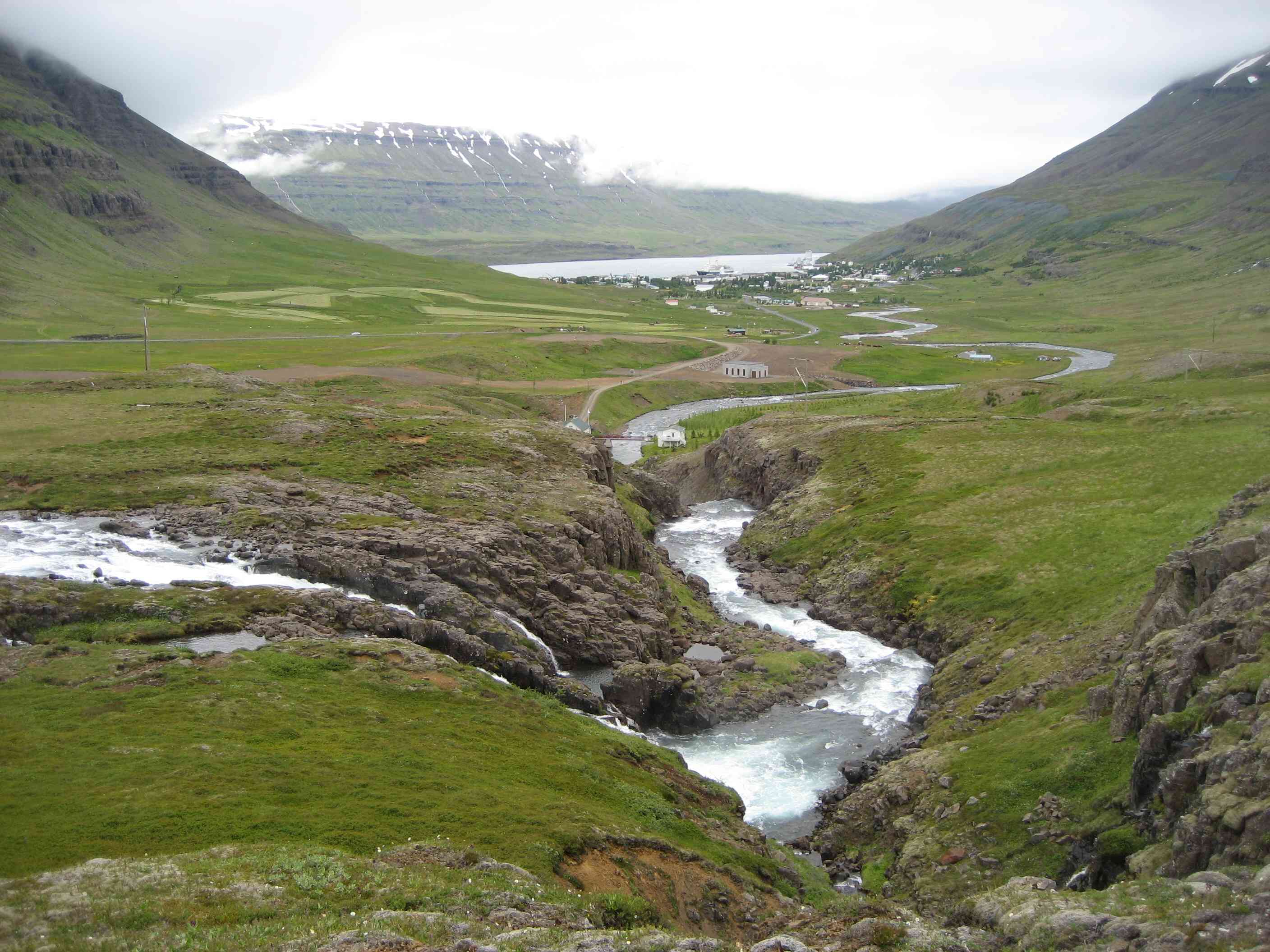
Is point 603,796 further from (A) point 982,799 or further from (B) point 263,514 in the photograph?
(B) point 263,514

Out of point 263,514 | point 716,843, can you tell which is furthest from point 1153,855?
point 263,514

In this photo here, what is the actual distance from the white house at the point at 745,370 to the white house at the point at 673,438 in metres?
46.0

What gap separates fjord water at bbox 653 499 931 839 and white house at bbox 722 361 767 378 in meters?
116

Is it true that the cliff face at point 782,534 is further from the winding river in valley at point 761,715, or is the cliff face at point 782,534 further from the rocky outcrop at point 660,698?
the rocky outcrop at point 660,698

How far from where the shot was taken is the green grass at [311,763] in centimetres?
2691

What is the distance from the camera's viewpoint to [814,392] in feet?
577

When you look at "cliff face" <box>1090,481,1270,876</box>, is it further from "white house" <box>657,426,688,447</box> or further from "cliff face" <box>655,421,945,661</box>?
"white house" <box>657,426,688,447</box>

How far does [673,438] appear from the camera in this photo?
464 ft

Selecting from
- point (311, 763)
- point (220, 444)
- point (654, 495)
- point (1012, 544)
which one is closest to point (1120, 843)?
point (311, 763)

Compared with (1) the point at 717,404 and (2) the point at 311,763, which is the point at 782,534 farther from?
Answer: (1) the point at 717,404

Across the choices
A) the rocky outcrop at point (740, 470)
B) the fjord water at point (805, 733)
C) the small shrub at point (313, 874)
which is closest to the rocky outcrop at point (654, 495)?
the rocky outcrop at point (740, 470)

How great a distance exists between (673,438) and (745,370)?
1998 inches

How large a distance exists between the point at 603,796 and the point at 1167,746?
18.8 m

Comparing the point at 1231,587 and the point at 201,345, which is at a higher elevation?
the point at 201,345
